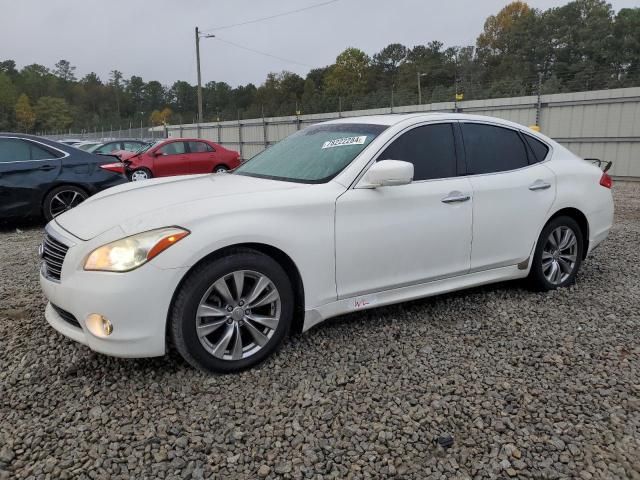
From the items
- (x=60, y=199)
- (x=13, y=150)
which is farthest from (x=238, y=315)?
(x=13, y=150)

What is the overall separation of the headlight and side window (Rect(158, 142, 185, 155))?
12439 mm

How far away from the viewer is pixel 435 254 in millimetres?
3625

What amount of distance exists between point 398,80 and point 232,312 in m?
56.8

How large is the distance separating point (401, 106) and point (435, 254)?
1785 cm

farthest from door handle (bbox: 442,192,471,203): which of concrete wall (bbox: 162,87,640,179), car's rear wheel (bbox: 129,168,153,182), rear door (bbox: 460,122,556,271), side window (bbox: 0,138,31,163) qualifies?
concrete wall (bbox: 162,87,640,179)

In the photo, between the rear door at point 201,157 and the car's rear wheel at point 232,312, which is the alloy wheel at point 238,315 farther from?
the rear door at point 201,157

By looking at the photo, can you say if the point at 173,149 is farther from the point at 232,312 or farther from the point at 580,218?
the point at 232,312

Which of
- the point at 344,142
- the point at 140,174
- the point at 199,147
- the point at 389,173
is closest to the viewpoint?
the point at 389,173

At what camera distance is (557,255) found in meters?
4.43

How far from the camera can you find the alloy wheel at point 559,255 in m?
4.37

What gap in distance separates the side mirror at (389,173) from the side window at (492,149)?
0.88 metres

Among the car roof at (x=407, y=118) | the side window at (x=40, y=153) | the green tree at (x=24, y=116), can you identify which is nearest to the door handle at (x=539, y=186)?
the car roof at (x=407, y=118)

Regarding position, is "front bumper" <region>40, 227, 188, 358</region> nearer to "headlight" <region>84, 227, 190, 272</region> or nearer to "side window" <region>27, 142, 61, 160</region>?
"headlight" <region>84, 227, 190, 272</region>

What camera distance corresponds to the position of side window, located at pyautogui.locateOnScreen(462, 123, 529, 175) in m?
3.98
